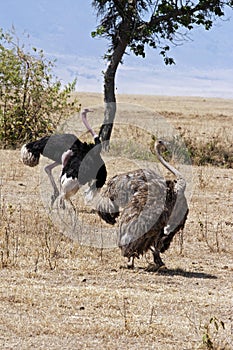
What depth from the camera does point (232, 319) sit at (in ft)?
21.2

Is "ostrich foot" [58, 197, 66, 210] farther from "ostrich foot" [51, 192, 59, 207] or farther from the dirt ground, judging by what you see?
"ostrich foot" [51, 192, 59, 207]

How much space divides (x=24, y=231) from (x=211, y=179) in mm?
5632

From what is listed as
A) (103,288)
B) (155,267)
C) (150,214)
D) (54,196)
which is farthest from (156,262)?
(54,196)

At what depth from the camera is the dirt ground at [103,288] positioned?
19.3 ft

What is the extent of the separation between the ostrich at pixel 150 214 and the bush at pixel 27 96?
9419 millimetres

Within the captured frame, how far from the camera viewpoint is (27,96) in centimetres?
Result: 1789

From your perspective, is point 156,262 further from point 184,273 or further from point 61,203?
point 61,203

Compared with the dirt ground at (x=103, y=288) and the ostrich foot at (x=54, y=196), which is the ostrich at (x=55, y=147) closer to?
the ostrich foot at (x=54, y=196)

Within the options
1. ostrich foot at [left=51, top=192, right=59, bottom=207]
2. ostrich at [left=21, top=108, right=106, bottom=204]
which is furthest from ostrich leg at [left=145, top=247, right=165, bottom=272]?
ostrich foot at [left=51, top=192, right=59, bottom=207]

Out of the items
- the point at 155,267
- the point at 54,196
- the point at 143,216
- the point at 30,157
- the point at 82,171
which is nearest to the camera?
the point at 143,216

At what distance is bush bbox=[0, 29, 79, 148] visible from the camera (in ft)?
57.3

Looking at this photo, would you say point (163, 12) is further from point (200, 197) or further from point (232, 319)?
point (232, 319)

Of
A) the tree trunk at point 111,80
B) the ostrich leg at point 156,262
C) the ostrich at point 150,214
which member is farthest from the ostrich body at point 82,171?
the tree trunk at point 111,80

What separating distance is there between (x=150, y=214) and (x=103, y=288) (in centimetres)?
92
